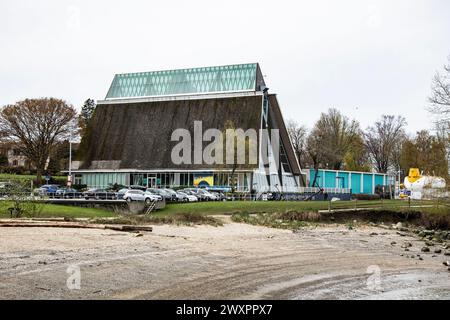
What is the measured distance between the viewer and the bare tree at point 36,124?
278 feet

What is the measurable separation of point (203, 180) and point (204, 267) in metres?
66.6

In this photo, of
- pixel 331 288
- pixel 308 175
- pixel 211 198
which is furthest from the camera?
pixel 308 175

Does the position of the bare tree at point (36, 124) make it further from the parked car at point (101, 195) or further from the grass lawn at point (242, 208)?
the grass lawn at point (242, 208)

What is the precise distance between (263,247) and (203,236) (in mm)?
4201

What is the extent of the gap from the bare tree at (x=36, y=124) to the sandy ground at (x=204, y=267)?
59.9m

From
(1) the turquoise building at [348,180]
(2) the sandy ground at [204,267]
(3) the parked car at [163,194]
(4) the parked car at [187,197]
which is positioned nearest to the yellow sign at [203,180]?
(1) the turquoise building at [348,180]

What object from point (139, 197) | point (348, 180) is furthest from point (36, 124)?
point (348, 180)

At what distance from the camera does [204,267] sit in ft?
65.7

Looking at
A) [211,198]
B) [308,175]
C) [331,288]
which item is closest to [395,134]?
[308,175]

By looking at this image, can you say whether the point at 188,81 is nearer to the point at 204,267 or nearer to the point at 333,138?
the point at 333,138

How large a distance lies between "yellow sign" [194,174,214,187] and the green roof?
53.2ft

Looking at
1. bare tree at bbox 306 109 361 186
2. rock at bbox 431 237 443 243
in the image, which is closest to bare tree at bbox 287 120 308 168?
bare tree at bbox 306 109 361 186
